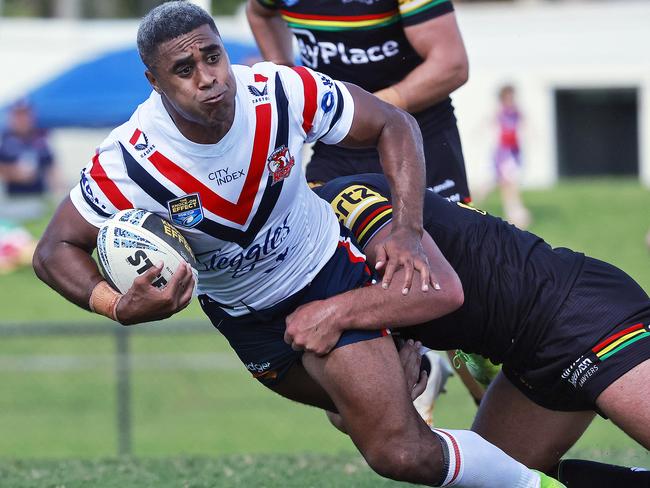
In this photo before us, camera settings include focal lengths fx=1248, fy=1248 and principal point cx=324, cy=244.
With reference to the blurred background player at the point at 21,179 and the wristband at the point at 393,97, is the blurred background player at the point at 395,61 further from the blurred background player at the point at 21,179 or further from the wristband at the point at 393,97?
the blurred background player at the point at 21,179

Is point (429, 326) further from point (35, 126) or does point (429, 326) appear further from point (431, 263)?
point (35, 126)

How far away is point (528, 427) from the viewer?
5.44 metres

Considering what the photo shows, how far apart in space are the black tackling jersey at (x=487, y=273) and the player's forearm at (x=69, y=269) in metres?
1.12

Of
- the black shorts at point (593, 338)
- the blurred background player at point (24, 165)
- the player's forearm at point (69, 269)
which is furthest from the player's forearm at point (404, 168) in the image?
the blurred background player at point (24, 165)

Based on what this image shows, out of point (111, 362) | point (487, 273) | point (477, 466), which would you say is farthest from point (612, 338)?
point (111, 362)

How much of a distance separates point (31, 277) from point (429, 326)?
48.2 ft

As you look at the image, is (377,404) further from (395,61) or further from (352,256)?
(395,61)

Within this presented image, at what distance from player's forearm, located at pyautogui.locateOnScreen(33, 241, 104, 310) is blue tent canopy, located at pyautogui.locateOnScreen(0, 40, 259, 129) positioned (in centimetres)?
1380

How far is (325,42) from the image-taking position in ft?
19.7

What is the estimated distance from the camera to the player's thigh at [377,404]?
460 cm

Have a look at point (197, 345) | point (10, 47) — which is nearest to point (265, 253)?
point (197, 345)

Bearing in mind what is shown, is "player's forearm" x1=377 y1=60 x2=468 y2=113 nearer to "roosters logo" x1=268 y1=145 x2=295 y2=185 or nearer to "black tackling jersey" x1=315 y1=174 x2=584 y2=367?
"black tackling jersey" x1=315 y1=174 x2=584 y2=367

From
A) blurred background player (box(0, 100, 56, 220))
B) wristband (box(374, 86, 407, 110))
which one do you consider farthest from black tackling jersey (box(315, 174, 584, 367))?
blurred background player (box(0, 100, 56, 220))

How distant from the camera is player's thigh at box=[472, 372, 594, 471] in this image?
17.7 ft
